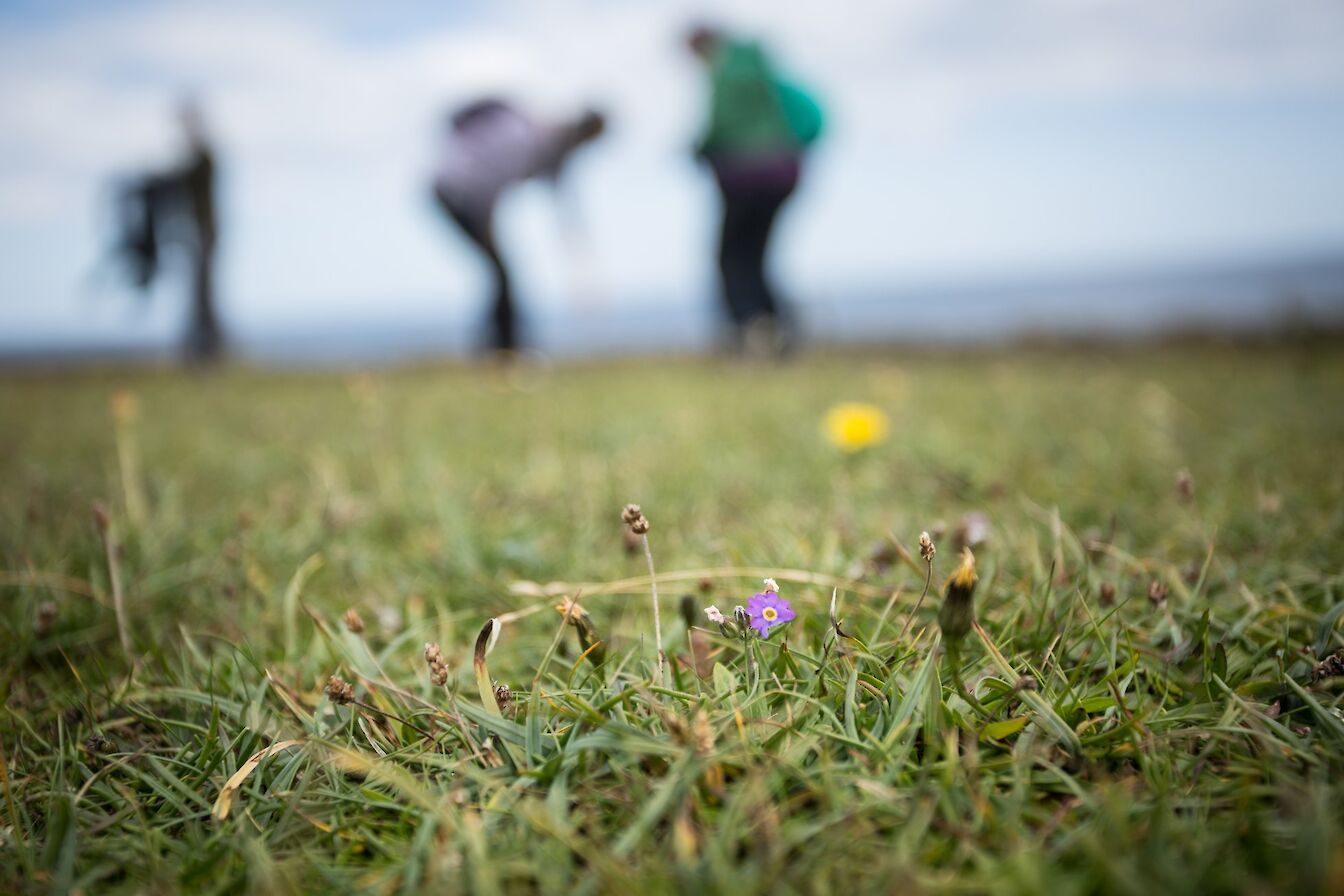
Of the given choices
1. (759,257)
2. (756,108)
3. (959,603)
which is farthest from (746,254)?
(959,603)

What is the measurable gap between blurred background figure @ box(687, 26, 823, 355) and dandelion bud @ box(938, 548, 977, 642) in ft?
18.9

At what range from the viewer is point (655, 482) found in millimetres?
2297

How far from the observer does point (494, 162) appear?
7113mm

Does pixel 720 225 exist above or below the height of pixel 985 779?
above

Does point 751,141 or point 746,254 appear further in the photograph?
point 746,254

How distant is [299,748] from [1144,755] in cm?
93

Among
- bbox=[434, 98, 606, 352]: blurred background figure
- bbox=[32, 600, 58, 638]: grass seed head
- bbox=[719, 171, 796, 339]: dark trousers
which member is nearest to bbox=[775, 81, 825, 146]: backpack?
bbox=[719, 171, 796, 339]: dark trousers

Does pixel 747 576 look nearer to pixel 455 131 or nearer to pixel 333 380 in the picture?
pixel 333 380

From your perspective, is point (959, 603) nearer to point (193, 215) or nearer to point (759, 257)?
point (759, 257)

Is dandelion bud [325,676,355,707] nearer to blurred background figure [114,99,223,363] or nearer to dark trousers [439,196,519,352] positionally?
dark trousers [439,196,519,352]

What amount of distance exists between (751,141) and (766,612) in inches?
232

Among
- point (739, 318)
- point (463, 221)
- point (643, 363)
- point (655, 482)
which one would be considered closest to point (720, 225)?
point (739, 318)

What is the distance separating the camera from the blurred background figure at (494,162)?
6852mm

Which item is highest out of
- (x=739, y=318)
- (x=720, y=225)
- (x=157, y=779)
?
(x=720, y=225)
